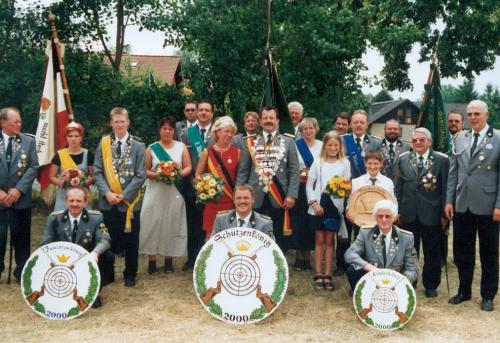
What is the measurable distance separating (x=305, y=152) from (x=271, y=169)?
66 centimetres

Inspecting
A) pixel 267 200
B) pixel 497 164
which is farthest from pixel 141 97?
pixel 497 164

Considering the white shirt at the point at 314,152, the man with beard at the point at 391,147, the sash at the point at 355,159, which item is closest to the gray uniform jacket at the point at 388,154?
the man with beard at the point at 391,147

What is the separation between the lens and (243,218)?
18.1ft

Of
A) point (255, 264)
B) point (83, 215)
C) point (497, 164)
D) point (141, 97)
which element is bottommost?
point (255, 264)

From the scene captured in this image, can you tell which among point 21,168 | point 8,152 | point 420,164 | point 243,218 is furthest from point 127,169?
point 420,164

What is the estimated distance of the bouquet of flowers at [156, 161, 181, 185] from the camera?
6125mm

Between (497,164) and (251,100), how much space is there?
4.24 meters

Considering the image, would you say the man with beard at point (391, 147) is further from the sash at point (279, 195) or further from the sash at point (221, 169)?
the sash at point (221, 169)

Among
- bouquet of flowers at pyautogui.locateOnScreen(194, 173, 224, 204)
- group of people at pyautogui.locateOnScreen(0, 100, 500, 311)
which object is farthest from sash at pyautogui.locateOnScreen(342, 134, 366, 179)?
bouquet of flowers at pyautogui.locateOnScreen(194, 173, 224, 204)

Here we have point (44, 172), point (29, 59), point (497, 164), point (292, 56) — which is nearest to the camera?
point (497, 164)

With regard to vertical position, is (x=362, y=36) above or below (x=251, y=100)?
above

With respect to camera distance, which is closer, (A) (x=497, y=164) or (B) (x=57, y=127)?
(A) (x=497, y=164)

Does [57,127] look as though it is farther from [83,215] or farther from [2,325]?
[2,325]

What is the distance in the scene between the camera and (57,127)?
7.30 meters
